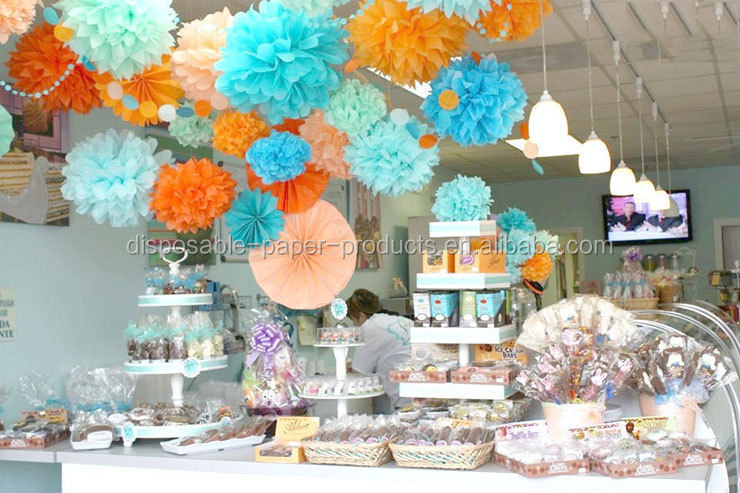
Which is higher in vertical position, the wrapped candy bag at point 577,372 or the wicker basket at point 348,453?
the wrapped candy bag at point 577,372

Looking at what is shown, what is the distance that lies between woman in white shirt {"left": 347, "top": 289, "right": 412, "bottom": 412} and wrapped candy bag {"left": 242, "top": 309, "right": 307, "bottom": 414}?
4.01ft

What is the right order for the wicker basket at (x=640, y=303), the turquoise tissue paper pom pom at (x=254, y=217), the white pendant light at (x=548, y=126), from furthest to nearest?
the wicker basket at (x=640, y=303) → the white pendant light at (x=548, y=126) → the turquoise tissue paper pom pom at (x=254, y=217)

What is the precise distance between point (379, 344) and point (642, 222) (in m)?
9.00

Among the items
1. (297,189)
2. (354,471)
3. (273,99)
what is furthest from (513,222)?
(354,471)

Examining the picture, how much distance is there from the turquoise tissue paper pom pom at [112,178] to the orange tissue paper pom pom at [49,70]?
199 millimetres

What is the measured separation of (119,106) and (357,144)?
975 millimetres

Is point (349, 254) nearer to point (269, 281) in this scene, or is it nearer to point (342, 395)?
point (269, 281)

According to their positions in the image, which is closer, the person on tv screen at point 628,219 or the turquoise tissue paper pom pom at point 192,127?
the turquoise tissue paper pom pom at point 192,127

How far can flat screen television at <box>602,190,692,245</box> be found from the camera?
1259cm

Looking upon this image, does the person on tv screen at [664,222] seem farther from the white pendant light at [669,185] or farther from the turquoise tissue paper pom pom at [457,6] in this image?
the turquoise tissue paper pom pom at [457,6]

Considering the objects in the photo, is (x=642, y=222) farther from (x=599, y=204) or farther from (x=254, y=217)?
(x=254, y=217)

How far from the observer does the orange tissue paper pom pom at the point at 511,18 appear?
2.65m

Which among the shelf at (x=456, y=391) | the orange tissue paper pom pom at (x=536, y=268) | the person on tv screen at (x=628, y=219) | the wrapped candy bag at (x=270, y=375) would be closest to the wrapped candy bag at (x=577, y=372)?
the shelf at (x=456, y=391)

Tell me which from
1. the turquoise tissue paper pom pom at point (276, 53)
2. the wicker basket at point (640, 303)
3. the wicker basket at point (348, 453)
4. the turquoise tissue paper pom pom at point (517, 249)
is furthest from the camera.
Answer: the wicker basket at point (640, 303)
